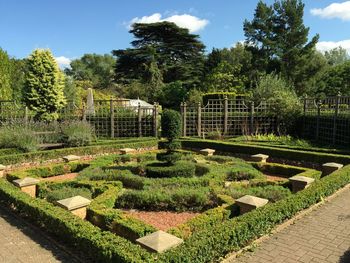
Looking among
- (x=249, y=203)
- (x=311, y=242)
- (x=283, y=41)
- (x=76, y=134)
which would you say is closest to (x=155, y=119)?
(x=76, y=134)

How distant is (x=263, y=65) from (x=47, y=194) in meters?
27.5

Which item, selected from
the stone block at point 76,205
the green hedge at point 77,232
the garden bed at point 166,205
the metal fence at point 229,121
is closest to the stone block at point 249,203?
the garden bed at point 166,205

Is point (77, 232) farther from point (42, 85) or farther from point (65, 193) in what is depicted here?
point (42, 85)

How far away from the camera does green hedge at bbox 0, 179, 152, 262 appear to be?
Answer: 404 centimetres

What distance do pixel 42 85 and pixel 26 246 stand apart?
11392mm

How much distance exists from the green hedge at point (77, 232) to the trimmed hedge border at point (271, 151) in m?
8.15

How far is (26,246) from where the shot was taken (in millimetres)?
5043

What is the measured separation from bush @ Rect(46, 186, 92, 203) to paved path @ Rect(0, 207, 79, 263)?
0.84m

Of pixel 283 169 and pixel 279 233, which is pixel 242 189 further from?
pixel 283 169

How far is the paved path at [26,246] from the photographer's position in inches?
183

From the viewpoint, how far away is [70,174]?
998 cm

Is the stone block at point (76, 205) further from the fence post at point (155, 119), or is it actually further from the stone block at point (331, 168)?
the fence post at point (155, 119)

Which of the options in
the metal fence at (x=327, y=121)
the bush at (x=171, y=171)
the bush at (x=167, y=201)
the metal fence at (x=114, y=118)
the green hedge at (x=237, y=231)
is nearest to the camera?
the green hedge at (x=237, y=231)

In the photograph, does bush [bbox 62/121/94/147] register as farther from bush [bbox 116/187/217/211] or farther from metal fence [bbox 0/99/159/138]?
bush [bbox 116/187/217/211]
